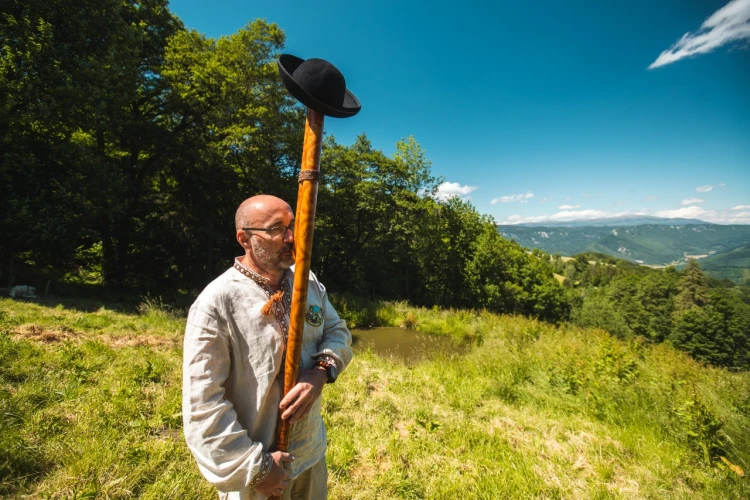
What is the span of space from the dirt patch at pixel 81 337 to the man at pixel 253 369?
233 inches

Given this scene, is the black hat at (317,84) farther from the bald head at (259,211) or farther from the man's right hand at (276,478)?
the man's right hand at (276,478)

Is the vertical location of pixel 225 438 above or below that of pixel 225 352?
below

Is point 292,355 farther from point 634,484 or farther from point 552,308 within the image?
point 552,308

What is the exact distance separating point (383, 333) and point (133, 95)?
1306cm

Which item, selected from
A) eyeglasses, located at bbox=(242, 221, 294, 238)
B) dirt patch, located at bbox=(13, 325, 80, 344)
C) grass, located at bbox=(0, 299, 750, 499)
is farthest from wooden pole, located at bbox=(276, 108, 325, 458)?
dirt patch, located at bbox=(13, 325, 80, 344)

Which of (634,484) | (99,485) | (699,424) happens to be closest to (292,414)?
(99,485)

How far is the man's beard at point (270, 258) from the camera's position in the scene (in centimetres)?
147

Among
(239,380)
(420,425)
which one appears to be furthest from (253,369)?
(420,425)

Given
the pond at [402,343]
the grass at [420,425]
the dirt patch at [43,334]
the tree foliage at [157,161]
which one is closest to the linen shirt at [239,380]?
the grass at [420,425]

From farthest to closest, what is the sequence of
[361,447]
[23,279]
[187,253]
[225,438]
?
1. [187,253]
2. [23,279]
3. [361,447]
4. [225,438]

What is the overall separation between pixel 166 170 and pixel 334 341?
1639 cm

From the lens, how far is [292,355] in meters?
1.36

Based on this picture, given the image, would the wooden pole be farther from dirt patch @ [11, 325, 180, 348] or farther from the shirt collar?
dirt patch @ [11, 325, 180, 348]

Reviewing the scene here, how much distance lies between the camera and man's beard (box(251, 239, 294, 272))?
4.82 ft
